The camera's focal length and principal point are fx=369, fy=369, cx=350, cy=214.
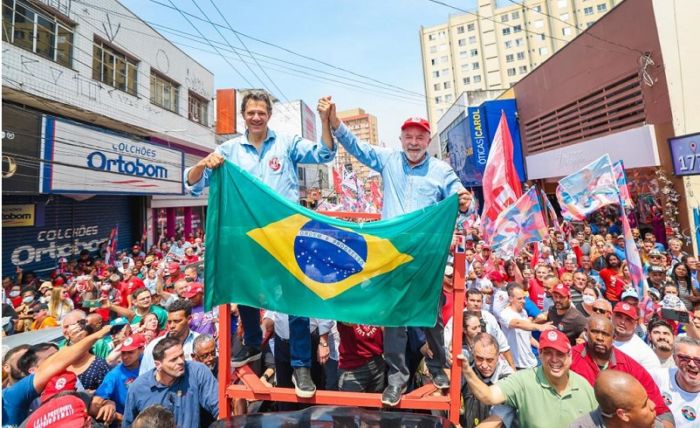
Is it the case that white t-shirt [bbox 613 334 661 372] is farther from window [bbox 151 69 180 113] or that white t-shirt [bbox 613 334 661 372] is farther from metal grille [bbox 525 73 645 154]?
window [bbox 151 69 180 113]

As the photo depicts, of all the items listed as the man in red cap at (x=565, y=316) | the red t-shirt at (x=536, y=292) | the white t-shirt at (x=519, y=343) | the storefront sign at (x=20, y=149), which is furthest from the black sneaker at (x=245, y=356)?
the storefront sign at (x=20, y=149)

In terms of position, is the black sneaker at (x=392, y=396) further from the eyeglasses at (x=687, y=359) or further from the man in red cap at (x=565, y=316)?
the man in red cap at (x=565, y=316)

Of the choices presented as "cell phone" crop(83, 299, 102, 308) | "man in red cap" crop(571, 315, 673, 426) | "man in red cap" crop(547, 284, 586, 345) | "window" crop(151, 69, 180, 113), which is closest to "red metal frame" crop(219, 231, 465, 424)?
"man in red cap" crop(571, 315, 673, 426)

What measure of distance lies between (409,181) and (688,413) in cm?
295

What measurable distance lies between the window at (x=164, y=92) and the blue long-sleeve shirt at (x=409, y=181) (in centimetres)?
1728

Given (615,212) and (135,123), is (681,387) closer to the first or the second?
(615,212)

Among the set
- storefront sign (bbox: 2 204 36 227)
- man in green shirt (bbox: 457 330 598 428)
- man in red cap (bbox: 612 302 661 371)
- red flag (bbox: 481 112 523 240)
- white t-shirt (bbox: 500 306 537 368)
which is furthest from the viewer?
storefront sign (bbox: 2 204 36 227)

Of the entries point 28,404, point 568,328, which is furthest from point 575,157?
→ point 28,404

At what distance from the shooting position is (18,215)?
11125 mm

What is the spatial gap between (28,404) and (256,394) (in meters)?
2.11

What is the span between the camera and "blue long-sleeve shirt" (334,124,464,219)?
9.55 feet

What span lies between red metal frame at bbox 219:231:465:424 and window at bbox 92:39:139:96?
14.9 metres

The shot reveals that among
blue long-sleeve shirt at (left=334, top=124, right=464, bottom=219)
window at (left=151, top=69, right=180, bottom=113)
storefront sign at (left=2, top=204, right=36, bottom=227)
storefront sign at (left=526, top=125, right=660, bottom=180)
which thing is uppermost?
window at (left=151, top=69, right=180, bottom=113)

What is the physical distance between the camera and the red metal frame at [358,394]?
7.89ft
